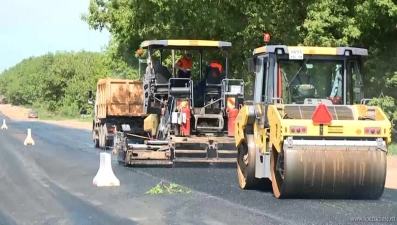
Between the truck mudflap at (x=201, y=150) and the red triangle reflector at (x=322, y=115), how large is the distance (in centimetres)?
668

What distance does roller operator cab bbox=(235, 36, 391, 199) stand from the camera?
1112 cm

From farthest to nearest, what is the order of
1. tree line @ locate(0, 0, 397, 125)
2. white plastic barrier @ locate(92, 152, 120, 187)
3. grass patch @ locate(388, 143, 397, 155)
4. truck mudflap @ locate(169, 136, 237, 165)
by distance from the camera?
tree line @ locate(0, 0, 397, 125) → grass patch @ locate(388, 143, 397, 155) → truck mudflap @ locate(169, 136, 237, 165) → white plastic barrier @ locate(92, 152, 120, 187)

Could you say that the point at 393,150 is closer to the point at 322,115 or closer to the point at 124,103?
the point at 124,103

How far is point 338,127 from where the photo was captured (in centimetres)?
1122

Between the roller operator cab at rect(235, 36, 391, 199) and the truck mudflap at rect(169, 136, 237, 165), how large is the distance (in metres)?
4.39

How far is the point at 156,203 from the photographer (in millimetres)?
11562

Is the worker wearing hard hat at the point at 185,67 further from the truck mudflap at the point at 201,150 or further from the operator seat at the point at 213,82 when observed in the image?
the truck mudflap at the point at 201,150

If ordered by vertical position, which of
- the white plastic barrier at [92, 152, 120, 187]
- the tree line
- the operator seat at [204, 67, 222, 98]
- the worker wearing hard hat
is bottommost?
the white plastic barrier at [92, 152, 120, 187]

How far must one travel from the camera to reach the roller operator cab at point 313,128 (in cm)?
1112

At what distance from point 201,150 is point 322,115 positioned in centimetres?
697

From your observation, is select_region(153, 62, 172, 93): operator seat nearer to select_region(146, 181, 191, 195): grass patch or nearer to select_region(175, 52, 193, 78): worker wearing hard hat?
select_region(175, 52, 193, 78): worker wearing hard hat

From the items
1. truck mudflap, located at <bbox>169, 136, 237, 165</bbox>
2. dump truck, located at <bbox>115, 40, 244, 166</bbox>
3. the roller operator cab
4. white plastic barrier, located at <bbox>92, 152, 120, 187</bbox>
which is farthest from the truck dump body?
the roller operator cab

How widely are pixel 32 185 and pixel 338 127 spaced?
20.7 ft

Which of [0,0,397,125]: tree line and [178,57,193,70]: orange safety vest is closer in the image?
[178,57,193,70]: orange safety vest
